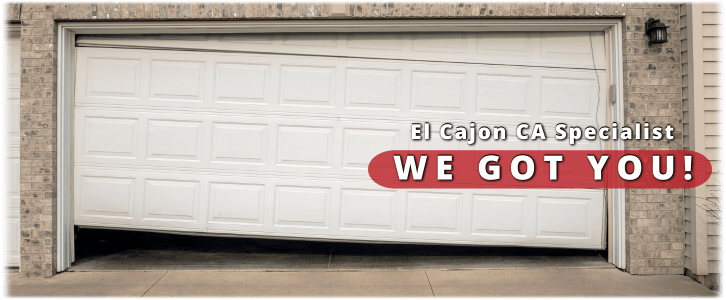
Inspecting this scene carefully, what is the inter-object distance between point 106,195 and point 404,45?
3323 mm

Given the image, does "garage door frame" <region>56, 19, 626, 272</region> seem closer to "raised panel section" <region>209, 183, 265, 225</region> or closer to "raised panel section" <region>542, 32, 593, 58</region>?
"raised panel section" <region>542, 32, 593, 58</region>

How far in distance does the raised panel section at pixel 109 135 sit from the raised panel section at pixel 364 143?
6.93 feet

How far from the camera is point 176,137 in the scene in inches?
188

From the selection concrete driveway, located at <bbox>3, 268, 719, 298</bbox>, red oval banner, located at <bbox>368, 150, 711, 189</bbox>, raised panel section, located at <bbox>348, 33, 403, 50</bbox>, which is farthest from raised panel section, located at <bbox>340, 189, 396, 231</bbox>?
raised panel section, located at <bbox>348, 33, 403, 50</bbox>

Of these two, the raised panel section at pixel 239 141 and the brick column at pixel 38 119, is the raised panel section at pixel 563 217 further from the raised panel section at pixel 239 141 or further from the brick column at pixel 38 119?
the brick column at pixel 38 119

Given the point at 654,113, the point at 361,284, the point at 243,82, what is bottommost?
the point at 361,284

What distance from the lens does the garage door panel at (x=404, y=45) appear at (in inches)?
186

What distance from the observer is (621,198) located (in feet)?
14.8

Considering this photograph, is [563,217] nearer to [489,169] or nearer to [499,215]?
[499,215]

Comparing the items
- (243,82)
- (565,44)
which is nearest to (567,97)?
(565,44)

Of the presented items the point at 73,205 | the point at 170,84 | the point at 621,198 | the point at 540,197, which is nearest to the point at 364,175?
the point at 540,197

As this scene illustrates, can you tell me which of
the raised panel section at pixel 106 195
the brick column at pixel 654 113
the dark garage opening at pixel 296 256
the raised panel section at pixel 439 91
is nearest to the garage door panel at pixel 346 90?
the raised panel section at pixel 439 91

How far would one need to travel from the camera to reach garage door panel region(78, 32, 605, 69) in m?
4.72

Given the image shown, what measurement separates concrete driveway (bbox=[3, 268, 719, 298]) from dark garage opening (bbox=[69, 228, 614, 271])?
183 mm
